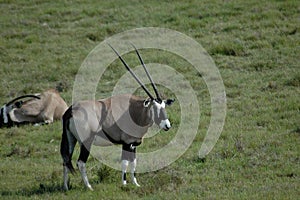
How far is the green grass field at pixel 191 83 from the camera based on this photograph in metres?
11.7

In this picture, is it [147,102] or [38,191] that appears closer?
[38,191]

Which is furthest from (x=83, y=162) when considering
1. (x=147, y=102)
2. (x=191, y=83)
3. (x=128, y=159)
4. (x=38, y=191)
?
(x=191, y=83)

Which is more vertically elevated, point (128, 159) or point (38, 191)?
point (128, 159)

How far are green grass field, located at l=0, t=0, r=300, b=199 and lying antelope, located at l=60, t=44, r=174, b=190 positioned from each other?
1.62 ft

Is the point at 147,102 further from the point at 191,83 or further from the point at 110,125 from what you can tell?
the point at 191,83

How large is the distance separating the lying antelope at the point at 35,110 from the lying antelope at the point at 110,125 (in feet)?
17.6

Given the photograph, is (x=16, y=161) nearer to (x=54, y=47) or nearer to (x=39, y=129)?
(x=39, y=129)

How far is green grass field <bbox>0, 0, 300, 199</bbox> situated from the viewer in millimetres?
11711

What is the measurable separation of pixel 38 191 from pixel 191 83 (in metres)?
7.99

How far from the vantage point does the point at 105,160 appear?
13.5 metres

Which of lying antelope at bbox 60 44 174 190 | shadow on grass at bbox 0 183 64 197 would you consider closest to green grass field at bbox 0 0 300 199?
shadow on grass at bbox 0 183 64 197

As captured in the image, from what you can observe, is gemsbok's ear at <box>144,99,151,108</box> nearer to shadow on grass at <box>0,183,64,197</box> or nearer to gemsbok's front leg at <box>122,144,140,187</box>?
gemsbok's front leg at <box>122,144,140,187</box>

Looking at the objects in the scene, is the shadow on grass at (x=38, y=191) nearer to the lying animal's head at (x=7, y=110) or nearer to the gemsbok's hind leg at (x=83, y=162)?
the gemsbok's hind leg at (x=83, y=162)

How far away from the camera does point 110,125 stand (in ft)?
39.5
